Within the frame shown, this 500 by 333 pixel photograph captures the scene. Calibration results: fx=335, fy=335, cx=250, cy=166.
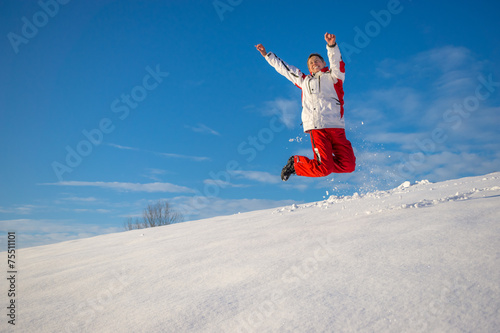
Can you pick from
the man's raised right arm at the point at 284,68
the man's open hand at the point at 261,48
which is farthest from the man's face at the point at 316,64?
the man's open hand at the point at 261,48

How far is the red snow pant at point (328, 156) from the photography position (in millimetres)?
3920

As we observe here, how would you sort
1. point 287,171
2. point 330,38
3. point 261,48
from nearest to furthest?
1. point 330,38
2. point 287,171
3. point 261,48

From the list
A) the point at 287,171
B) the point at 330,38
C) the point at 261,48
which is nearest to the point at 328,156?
the point at 287,171

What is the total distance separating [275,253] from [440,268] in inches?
54.6

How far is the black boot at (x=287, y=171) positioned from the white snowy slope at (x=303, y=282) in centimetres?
66

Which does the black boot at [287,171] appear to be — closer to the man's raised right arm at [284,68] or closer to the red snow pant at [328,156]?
the red snow pant at [328,156]

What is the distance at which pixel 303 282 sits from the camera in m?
2.48

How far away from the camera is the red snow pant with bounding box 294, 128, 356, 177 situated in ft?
12.9

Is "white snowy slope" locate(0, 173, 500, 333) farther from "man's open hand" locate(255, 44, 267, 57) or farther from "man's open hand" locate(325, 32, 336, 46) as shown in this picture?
"man's open hand" locate(255, 44, 267, 57)

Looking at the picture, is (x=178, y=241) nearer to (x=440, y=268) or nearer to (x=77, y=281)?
(x=77, y=281)

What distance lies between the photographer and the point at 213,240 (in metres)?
4.24

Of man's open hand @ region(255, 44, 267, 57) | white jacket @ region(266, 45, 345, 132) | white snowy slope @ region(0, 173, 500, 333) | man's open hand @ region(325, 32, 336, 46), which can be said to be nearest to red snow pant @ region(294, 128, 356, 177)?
white jacket @ region(266, 45, 345, 132)

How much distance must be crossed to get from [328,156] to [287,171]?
58cm

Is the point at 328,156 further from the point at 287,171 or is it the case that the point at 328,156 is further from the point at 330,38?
the point at 330,38
